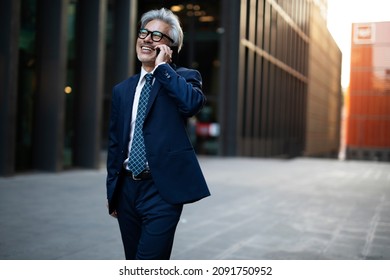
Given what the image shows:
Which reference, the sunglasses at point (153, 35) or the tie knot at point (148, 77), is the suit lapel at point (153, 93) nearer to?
the tie knot at point (148, 77)

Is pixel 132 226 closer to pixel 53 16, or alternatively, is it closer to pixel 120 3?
pixel 53 16

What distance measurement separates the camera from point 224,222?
20.2 ft

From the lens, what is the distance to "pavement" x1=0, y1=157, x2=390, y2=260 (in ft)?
14.9

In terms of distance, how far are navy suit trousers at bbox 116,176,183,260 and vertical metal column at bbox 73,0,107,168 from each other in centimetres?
935

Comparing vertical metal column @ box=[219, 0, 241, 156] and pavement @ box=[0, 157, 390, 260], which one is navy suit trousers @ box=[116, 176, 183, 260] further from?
vertical metal column @ box=[219, 0, 241, 156]

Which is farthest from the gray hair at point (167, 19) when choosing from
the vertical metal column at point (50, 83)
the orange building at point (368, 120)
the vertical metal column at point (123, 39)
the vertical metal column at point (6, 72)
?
the orange building at point (368, 120)

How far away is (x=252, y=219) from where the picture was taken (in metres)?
6.41

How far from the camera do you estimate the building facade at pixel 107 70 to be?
9000mm

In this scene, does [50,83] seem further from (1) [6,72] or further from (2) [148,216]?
(2) [148,216]

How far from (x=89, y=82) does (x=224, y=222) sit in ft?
22.2

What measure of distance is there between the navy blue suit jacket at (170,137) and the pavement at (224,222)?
6.59ft

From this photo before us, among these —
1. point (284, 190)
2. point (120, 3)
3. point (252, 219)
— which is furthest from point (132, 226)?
point (120, 3)

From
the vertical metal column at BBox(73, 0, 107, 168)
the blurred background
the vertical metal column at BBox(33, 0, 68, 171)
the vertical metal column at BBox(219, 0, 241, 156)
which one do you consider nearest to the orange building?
the blurred background

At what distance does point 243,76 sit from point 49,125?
10858mm
